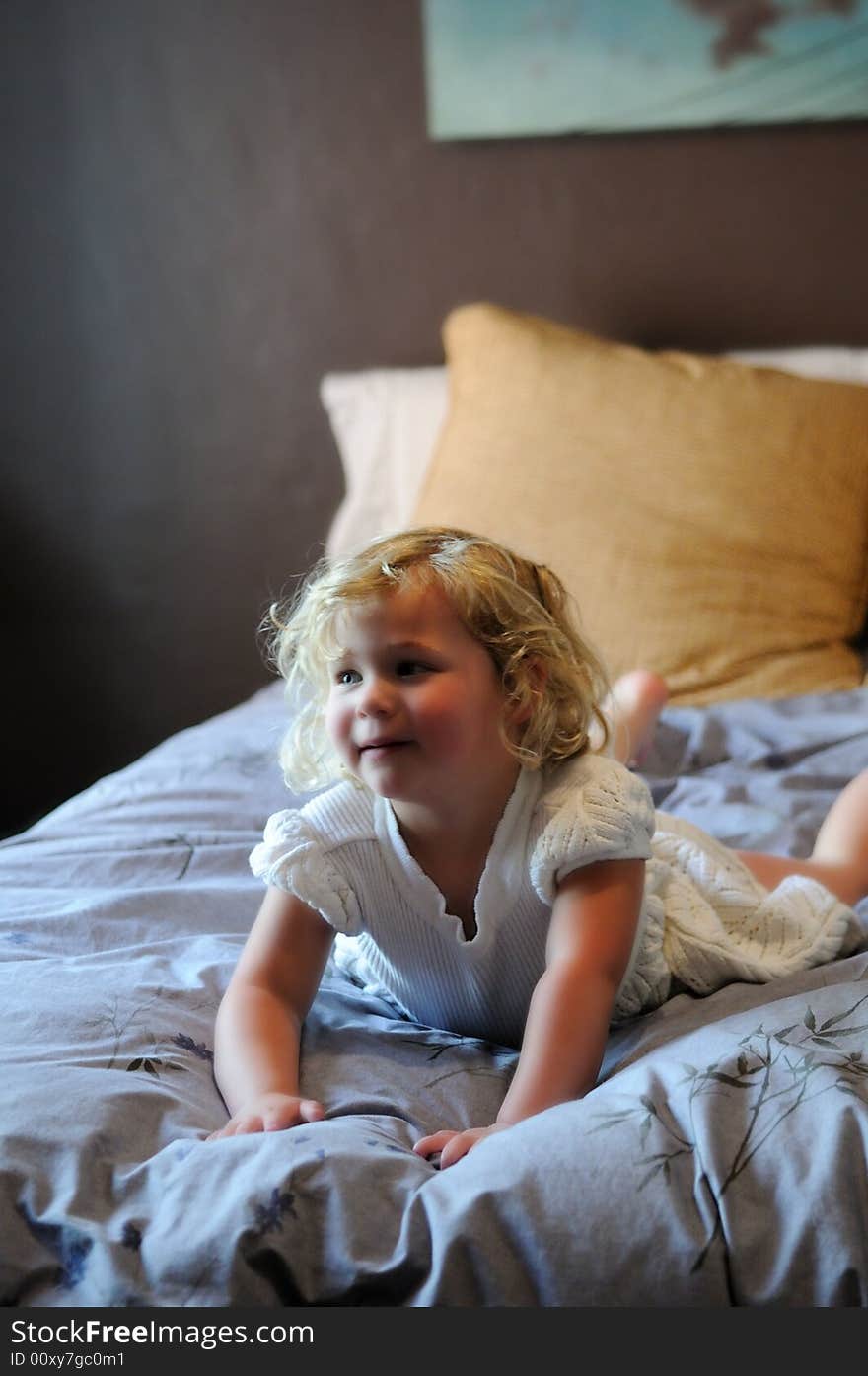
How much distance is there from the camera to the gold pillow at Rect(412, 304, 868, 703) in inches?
72.1

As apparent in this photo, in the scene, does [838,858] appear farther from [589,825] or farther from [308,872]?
[308,872]

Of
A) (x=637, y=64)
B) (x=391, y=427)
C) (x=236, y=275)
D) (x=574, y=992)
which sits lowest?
(x=574, y=992)

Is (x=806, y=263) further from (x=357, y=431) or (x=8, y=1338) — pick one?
(x=8, y=1338)

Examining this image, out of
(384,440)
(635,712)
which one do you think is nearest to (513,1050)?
(635,712)

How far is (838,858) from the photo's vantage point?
1.30m

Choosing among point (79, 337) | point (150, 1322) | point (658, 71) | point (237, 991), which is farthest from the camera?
point (79, 337)

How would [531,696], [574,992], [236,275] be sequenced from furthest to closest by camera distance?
[236,275] → [531,696] → [574,992]

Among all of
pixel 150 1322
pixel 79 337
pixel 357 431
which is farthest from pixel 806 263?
pixel 150 1322

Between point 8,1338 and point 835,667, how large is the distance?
1369 mm

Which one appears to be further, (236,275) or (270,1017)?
(236,275)

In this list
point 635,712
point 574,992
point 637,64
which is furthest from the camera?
point 637,64

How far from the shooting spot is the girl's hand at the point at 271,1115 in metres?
0.87

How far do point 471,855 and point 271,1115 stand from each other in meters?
0.27

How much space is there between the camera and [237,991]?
103 centimetres
